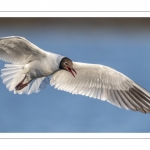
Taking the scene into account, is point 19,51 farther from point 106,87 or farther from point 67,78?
point 106,87

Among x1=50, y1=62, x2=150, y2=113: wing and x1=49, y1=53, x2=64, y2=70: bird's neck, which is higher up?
x1=49, y1=53, x2=64, y2=70: bird's neck
